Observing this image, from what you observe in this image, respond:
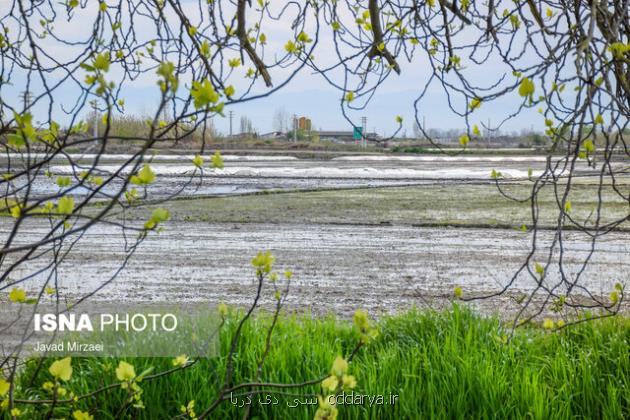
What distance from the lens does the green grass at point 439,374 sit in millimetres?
3537

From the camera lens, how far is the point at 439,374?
3.69m

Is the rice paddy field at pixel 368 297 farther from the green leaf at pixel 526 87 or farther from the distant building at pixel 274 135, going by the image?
the distant building at pixel 274 135

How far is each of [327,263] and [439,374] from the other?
419 centimetres

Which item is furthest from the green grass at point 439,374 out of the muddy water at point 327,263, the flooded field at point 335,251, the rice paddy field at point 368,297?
the muddy water at point 327,263

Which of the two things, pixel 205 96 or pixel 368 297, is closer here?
pixel 205 96

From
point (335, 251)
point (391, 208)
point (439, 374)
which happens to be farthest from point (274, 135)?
point (439, 374)

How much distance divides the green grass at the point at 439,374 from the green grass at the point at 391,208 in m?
6.39

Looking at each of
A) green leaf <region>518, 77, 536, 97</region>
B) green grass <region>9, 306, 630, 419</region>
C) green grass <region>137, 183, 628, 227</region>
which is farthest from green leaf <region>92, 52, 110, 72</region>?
green grass <region>137, 183, 628, 227</region>

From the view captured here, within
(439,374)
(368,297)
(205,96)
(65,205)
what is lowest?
(368,297)

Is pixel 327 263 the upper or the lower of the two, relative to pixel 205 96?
lower

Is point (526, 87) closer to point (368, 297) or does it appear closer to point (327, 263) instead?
point (368, 297)

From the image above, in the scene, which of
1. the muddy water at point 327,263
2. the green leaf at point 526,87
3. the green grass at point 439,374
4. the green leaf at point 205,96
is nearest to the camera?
the green leaf at point 205,96

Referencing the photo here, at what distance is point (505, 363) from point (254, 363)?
128cm

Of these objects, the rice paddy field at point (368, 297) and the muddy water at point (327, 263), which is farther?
the muddy water at point (327, 263)
